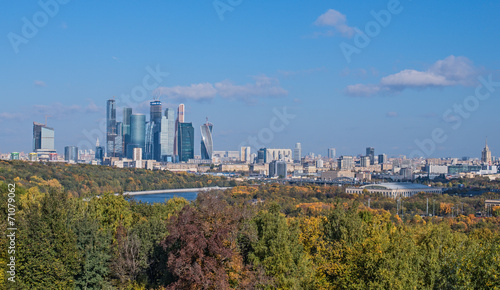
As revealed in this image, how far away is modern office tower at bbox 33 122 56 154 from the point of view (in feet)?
427

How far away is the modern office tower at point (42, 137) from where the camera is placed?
130 meters

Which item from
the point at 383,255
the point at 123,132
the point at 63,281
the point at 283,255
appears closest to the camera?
the point at 383,255

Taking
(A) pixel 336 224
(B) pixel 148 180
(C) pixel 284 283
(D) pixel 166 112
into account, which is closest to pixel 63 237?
(C) pixel 284 283

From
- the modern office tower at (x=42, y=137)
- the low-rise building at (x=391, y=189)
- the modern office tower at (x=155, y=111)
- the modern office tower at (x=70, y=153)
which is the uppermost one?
the modern office tower at (x=155, y=111)

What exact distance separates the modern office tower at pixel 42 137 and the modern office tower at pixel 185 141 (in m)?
36.0

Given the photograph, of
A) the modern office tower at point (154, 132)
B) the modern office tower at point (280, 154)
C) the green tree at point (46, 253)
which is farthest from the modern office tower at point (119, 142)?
the green tree at point (46, 253)

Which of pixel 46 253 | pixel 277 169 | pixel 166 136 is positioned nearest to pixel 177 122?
pixel 166 136

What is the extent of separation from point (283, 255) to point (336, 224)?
3024mm

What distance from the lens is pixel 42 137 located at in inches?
5133

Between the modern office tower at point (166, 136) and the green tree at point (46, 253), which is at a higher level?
the modern office tower at point (166, 136)

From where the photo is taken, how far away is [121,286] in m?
14.2

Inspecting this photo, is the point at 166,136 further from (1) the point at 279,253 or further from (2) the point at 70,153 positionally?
(1) the point at 279,253

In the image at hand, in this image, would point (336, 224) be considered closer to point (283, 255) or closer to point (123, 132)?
point (283, 255)

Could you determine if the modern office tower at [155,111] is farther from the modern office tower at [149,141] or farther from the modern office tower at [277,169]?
the modern office tower at [277,169]
